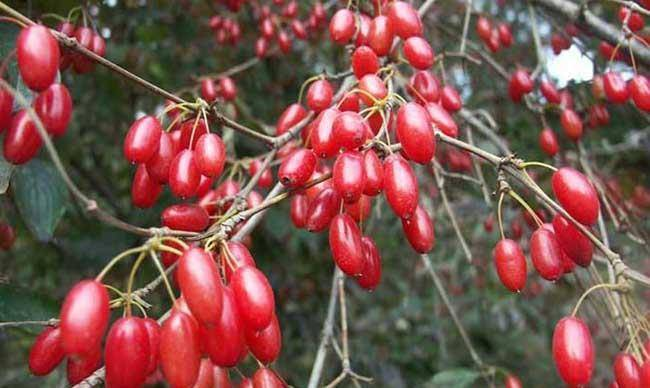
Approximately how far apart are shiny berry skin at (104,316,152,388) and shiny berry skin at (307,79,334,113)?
2.70 ft

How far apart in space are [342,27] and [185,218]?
786 mm

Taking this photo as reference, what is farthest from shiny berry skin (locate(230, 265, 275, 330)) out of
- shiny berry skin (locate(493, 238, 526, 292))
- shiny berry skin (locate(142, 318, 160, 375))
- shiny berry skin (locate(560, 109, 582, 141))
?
shiny berry skin (locate(560, 109, 582, 141))

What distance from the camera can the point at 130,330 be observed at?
98cm

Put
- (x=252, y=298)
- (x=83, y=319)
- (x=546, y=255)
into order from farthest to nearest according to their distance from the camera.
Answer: (x=546, y=255) → (x=252, y=298) → (x=83, y=319)

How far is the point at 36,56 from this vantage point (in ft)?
3.46

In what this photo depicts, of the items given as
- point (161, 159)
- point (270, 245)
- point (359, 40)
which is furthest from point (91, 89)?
point (161, 159)

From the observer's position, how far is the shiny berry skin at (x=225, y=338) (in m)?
1.00

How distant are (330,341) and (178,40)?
88.1 inches

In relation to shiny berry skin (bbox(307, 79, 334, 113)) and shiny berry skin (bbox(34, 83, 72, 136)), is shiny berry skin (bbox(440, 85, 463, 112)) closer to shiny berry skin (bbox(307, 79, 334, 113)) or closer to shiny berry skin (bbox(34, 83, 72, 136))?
shiny berry skin (bbox(307, 79, 334, 113))

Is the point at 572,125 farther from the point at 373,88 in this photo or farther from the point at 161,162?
the point at 161,162

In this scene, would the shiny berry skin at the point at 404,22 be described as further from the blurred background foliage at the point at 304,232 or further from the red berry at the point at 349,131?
the blurred background foliage at the point at 304,232

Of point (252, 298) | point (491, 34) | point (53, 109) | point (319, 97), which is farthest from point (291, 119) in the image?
point (491, 34)

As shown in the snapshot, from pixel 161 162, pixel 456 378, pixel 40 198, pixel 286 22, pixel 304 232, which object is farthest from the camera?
pixel 304 232

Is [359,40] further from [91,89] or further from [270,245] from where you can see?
[91,89]
